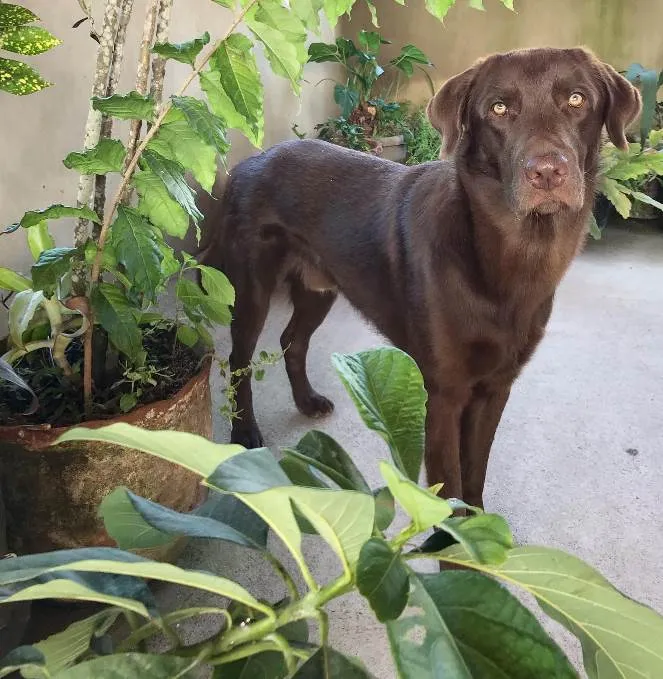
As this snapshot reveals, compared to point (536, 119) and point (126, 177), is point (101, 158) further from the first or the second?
point (536, 119)

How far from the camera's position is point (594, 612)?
0.38m

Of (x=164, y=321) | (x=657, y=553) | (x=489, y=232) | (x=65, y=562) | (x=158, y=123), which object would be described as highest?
(x=158, y=123)

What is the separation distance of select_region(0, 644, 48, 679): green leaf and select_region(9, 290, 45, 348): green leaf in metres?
0.60

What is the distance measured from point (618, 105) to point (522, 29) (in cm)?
285

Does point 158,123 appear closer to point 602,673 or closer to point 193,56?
point 193,56

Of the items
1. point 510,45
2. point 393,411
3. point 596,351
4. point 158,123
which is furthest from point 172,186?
point 510,45

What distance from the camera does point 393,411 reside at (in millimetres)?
493

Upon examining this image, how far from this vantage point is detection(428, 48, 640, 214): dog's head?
3.48 ft

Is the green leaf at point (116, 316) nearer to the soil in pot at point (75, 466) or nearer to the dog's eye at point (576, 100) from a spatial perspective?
the soil in pot at point (75, 466)

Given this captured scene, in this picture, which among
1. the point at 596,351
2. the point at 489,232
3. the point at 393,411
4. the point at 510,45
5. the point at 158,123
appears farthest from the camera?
the point at 510,45

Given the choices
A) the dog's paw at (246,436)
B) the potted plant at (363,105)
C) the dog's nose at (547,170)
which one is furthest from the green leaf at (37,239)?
the potted plant at (363,105)

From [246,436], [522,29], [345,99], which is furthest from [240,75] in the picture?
[522,29]

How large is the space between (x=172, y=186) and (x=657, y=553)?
118 cm

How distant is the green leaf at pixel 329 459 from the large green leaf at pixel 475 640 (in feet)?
0.37
